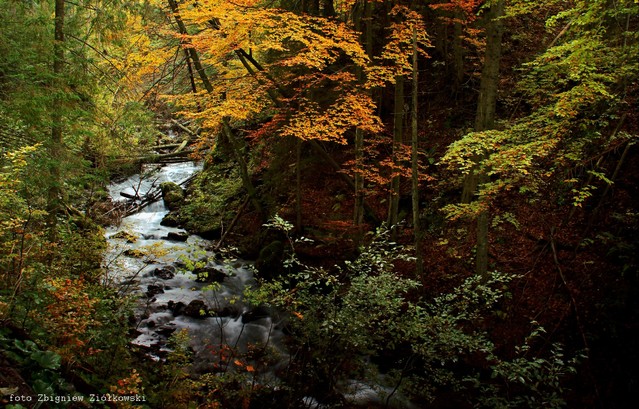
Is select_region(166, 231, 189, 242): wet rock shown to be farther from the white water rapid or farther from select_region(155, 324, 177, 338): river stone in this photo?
select_region(155, 324, 177, 338): river stone

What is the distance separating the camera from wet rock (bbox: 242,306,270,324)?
9.47 metres

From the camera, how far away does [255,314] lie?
9.67m

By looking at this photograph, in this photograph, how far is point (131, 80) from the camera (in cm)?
980

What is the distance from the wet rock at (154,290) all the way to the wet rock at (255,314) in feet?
8.84

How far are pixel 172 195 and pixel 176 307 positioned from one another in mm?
8655

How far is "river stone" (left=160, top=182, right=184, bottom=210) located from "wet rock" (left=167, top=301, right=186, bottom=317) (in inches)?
306

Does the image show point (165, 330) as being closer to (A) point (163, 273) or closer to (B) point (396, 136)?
(A) point (163, 273)

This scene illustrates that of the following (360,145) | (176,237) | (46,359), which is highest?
(360,145)

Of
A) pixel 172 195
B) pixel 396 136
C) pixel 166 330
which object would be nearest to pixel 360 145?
pixel 396 136

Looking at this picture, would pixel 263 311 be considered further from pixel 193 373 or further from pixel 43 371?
pixel 43 371

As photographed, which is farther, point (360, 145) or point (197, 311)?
point (360, 145)

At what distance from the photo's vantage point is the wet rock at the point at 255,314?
9.47 m

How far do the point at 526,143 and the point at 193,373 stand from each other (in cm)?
735

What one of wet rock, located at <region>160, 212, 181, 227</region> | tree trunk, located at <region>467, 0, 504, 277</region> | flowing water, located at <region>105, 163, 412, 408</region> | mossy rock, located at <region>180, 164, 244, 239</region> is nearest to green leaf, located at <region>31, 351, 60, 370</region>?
flowing water, located at <region>105, 163, 412, 408</region>
